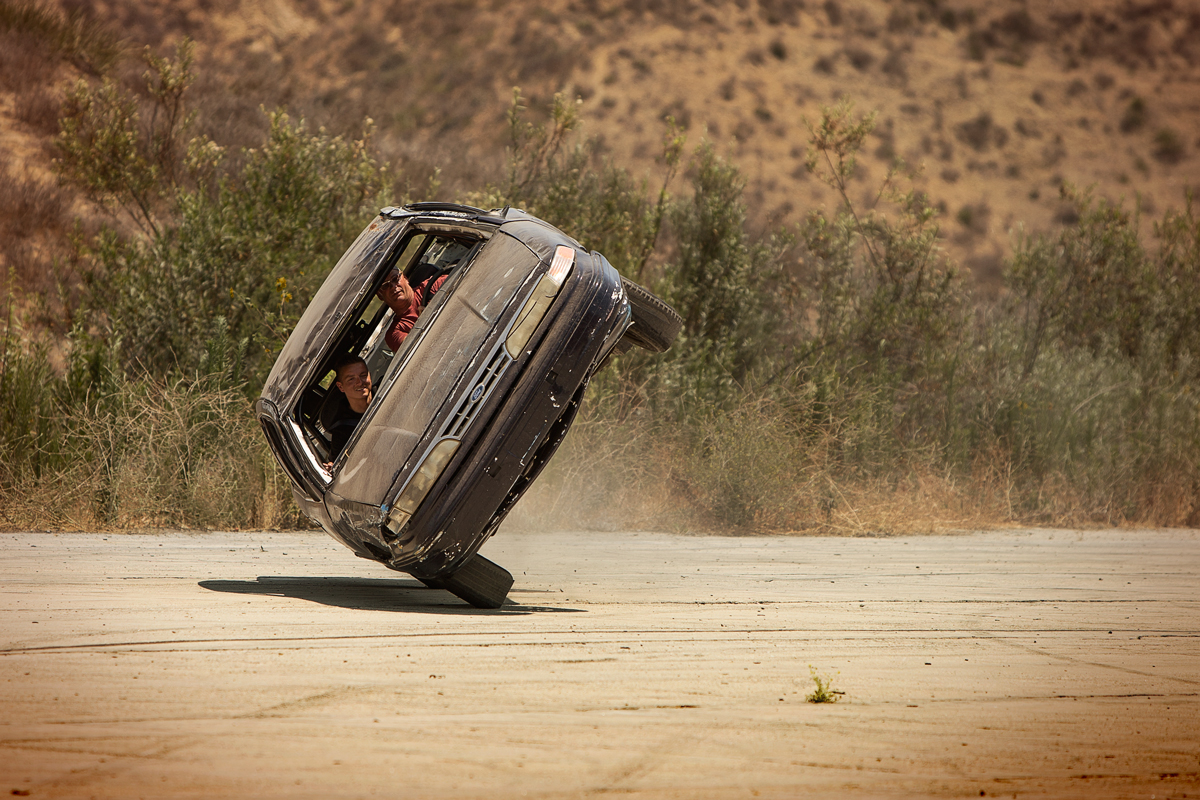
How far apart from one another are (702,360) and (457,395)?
8.15 meters

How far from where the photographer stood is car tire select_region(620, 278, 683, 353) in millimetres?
7141

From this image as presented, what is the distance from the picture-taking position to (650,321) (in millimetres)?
7266

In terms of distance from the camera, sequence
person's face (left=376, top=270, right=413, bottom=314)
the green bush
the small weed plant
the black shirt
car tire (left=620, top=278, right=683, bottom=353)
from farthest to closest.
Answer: the green bush → car tire (left=620, top=278, right=683, bottom=353) → the black shirt → person's face (left=376, top=270, right=413, bottom=314) → the small weed plant

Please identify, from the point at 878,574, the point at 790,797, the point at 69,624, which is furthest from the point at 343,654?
the point at 878,574

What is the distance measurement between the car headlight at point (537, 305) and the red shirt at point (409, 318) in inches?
37.0

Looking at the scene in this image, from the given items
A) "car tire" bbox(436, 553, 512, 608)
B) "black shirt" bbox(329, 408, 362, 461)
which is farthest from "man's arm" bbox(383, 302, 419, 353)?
"car tire" bbox(436, 553, 512, 608)

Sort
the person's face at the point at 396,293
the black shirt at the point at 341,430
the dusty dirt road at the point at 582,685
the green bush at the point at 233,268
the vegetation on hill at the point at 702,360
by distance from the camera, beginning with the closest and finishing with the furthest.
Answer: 1. the dusty dirt road at the point at 582,685
2. the person's face at the point at 396,293
3. the black shirt at the point at 341,430
4. the vegetation on hill at the point at 702,360
5. the green bush at the point at 233,268

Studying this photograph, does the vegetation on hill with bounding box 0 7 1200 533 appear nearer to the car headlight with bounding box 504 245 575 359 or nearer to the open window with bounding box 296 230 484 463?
the open window with bounding box 296 230 484 463

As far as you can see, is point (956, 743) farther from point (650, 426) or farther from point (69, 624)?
point (650, 426)

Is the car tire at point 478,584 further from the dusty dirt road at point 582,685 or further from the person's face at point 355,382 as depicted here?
the person's face at point 355,382

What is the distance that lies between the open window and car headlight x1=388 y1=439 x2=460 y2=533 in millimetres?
697

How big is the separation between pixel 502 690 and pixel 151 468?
6.97 meters

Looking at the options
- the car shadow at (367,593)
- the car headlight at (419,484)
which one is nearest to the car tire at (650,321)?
the car shadow at (367,593)

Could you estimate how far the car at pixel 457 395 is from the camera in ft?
17.3
